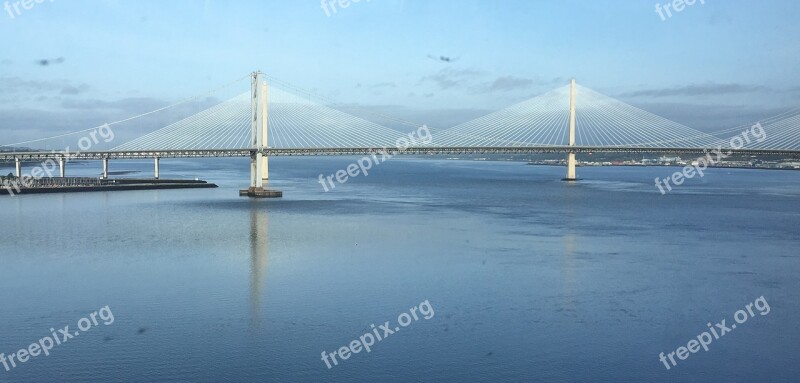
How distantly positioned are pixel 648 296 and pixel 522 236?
8855mm

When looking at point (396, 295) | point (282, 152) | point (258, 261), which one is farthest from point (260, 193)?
point (396, 295)

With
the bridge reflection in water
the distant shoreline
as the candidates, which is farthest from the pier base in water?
the bridge reflection in water

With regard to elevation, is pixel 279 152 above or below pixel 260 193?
above

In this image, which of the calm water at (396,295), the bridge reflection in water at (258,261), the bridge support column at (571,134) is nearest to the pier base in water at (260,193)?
the bridge reflection in water at (258,261)

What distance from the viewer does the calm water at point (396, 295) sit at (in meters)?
9.02

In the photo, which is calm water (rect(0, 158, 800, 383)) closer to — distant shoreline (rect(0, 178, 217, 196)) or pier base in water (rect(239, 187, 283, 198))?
pier base in water (rect(239, 187, 283, 198))

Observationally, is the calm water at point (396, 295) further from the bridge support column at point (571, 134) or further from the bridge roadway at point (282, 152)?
the bridge support column at point (571, 134)

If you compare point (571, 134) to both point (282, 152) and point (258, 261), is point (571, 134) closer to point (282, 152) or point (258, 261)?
point (282, 152)

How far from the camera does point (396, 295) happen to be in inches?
519

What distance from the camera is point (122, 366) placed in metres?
8.75

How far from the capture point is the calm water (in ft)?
29.6

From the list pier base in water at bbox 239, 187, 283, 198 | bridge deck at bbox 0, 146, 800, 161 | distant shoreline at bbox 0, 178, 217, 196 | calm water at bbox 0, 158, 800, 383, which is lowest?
calm water at bbox 0, 158, 800, 383

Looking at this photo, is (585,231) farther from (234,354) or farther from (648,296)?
(234,354)

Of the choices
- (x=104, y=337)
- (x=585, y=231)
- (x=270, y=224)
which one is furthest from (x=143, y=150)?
(x=104, y=337)
